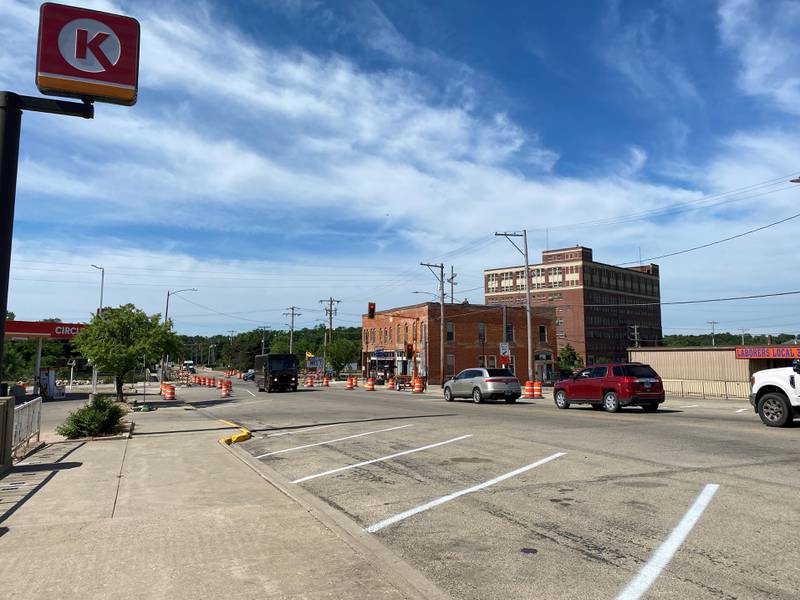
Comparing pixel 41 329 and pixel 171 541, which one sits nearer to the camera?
pixel 171 541

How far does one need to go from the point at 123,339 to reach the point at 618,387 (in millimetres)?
24166

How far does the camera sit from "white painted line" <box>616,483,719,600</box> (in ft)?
14.2

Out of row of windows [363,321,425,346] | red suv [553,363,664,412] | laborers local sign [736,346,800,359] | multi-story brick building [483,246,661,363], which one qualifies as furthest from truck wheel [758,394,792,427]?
multi-story brick building [483,246,661,363]

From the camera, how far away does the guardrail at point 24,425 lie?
34.5ft

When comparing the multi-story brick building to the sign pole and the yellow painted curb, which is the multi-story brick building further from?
the sign pole

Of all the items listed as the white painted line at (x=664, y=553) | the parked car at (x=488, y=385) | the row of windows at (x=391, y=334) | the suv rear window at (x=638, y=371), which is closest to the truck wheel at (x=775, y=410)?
the suv rear window at (x=638, y=371)

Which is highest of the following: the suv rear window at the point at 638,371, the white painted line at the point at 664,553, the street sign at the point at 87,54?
the street sign at the point at 87,54

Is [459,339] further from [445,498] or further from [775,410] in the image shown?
[445,498]

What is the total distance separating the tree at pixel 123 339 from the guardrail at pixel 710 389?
30.2m

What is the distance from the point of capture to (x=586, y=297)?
421ft

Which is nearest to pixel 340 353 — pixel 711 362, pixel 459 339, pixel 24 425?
pixel 459 339

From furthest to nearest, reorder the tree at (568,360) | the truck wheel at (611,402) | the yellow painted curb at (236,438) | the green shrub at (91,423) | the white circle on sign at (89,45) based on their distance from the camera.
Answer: the tree at (568,360)
the truck wheel at (611,402)
the green shrub at (91,423)
the yellow painted curb at (236,438)
the white circle on sign at (89,45)

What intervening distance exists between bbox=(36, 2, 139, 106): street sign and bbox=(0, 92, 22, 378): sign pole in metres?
0.62

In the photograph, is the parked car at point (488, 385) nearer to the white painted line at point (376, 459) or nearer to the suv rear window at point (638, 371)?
the suv rear window at point (638, 371)
